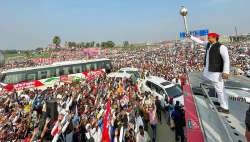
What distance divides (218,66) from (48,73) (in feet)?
68.8

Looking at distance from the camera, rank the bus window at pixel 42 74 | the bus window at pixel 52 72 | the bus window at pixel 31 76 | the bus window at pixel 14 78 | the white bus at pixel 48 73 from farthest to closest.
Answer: the bus window at pixel 52 72, the bus window at pixel 42 74, the bus window at pixel 31 76, the white bus at pixel 48 73, the bus window at pixel 14 78

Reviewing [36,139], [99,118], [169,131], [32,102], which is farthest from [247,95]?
[32,102]

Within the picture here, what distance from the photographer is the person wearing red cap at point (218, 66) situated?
3.48 m

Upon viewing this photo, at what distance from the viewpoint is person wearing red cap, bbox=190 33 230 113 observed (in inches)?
137

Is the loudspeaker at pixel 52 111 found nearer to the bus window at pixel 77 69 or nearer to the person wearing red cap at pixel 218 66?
the person wearing red cap at pixel 218 66

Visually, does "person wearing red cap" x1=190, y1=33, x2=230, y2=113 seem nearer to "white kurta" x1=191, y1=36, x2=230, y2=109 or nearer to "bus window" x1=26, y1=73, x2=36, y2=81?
"white kurta" x1=191, y1=36, x2=230, y2=109

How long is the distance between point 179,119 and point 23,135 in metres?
5.36

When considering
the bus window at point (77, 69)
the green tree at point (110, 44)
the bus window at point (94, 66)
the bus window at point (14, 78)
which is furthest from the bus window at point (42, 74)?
the green tree at point (110, 44)

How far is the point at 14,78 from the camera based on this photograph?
20.2 metres

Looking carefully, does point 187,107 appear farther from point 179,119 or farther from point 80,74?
point 80,74

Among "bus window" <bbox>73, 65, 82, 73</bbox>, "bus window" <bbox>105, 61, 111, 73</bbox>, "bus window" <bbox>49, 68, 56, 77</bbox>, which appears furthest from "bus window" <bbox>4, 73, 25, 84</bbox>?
"bus window" <bbox>105, 61, 111, 73</bbox>

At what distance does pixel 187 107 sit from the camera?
4.19m

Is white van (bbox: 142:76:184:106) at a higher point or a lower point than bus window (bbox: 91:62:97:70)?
lower

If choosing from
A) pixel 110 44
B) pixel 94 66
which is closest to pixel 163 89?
pixel 94 66
